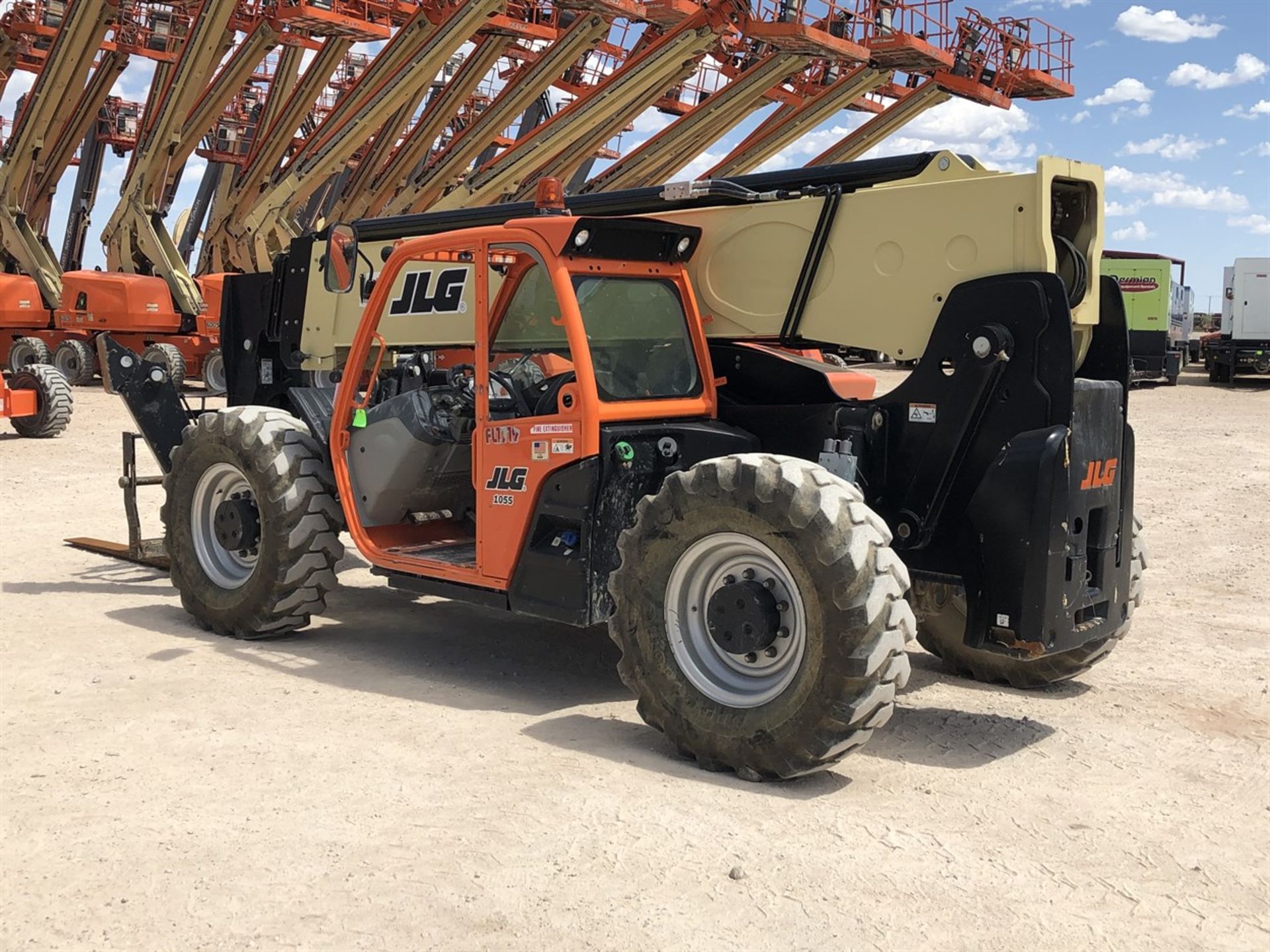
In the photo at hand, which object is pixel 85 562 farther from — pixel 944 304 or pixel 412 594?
pixel 944 304

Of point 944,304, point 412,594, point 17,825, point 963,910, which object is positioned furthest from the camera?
point 412,594

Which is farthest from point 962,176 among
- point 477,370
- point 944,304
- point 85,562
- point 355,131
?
point 355,131

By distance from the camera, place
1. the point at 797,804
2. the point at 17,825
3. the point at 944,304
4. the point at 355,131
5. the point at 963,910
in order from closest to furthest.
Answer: the point at 963,910 → the point at 17,825 → the point at 797,804 → the point at 944,304 → the point at 355,131

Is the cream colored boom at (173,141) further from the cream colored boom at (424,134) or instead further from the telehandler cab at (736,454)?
the telehandler cab at (736,454)

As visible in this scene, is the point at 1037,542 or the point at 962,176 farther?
the point at 962,176

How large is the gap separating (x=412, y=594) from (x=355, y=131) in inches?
930

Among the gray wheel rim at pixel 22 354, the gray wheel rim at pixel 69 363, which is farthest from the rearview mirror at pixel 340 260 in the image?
the gray wheel rim at pixel 22 354

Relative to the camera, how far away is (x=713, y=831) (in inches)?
177

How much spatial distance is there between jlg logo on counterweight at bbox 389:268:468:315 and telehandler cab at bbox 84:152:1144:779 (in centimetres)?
2

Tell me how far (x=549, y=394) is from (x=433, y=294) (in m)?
1.43

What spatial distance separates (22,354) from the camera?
87.3 ft

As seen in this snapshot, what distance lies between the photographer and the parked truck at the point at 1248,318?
31.9m

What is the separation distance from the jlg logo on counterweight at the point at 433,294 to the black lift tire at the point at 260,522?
0.93 m

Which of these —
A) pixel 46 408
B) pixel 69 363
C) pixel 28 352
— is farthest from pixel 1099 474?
pixel 28 352
